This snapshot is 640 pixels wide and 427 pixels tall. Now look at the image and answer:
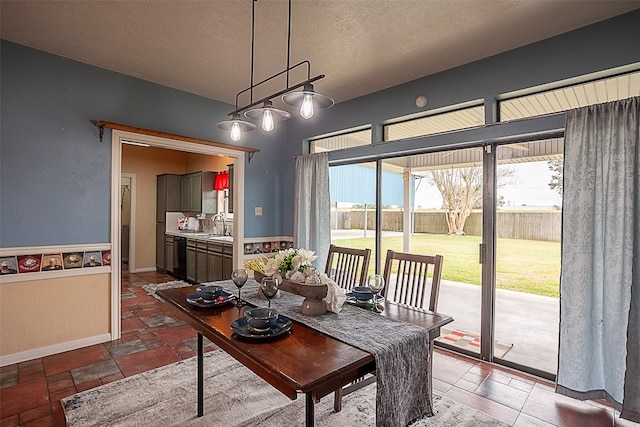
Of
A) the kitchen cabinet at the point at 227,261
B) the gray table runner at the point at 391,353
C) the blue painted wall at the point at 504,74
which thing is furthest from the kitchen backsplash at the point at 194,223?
the gray table runner at the point at 391,353

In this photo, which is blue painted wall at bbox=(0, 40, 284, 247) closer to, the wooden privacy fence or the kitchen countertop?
the kitchen countertop

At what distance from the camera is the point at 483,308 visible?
9.71 feet

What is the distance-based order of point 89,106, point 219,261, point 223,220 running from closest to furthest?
point 89,106, point 219,261, point 223,220

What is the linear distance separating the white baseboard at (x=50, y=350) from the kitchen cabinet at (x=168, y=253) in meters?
3.06

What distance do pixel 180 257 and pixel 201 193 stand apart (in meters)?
1.21

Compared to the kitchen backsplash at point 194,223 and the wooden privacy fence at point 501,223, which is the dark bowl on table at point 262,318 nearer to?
the wooden privacy fence at point 501,223

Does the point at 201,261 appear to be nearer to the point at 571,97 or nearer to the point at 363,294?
the point at 363,294

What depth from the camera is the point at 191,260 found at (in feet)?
18.4

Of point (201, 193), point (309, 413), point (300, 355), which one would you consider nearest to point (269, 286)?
point (300, 355)

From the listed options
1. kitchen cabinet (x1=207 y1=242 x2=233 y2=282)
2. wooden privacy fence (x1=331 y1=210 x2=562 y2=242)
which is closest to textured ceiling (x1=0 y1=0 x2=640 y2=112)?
wooden privacy fence (x1=331 y1=210 x2=562 y2=242)

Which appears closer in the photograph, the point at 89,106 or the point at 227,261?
the point at 89,106

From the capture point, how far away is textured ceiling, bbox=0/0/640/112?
2.21 metres

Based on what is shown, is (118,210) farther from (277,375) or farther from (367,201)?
(277,375)

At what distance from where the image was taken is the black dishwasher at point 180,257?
5.82 meters
